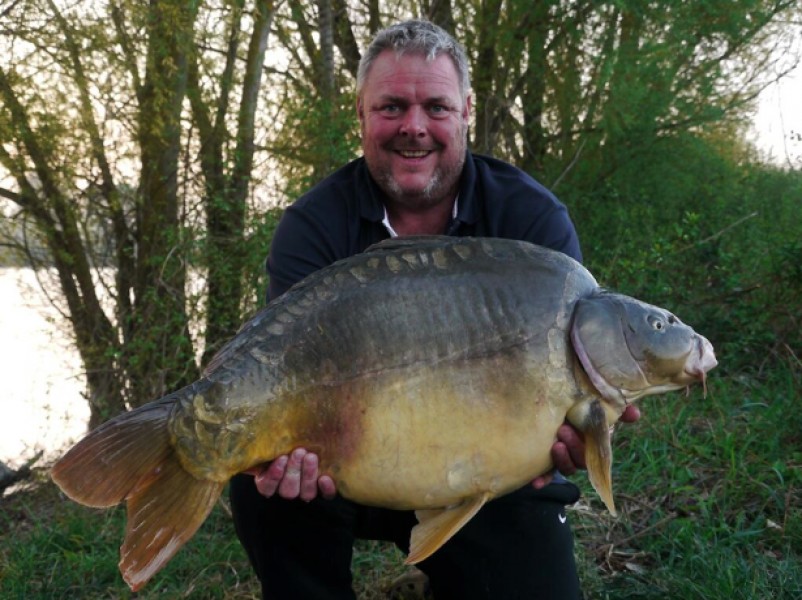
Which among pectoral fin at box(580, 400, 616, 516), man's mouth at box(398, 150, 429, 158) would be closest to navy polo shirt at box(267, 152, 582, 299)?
man's mouth at box(398, 150, 429, 158)

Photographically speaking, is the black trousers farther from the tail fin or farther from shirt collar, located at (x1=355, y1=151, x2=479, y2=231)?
shirt collar, located at (x1=355, y1=151, x2=479, y2=231)

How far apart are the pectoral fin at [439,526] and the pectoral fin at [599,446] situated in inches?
7.4

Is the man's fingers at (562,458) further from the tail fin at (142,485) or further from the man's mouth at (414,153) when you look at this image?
the man's mouth at (414,153)

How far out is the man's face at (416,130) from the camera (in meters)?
2.15

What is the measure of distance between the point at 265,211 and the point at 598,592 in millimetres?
2306

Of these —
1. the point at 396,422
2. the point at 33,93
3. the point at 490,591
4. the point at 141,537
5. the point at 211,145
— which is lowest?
the point at 490,591

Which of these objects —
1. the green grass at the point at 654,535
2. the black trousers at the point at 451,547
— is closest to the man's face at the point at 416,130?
the black trousers at the point at 451,547

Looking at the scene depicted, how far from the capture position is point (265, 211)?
3855 millimetres

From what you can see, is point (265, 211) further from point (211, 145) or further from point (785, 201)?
point (785, 201)

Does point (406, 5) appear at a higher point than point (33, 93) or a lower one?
higher

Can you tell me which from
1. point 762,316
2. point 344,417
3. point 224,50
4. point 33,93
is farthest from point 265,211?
point 344,417

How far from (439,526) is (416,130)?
101cm

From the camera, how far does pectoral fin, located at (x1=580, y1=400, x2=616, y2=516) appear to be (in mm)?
1488

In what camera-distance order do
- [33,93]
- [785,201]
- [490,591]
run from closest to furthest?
1. [490,591]
2. [33,93]
3. [785,201]
